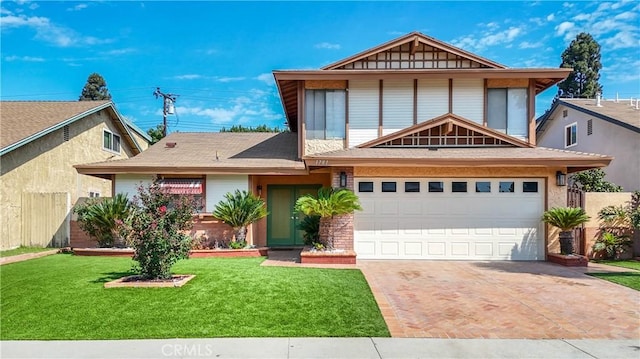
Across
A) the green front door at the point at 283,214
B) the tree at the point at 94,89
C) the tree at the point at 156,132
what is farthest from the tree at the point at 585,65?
the tree at the point at 94,89

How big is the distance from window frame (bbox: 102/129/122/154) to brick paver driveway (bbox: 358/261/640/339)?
1603 cm

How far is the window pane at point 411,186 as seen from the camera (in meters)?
11.7

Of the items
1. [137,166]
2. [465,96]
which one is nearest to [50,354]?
[137,166]

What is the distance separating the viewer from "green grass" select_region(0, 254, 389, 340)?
5.50 m

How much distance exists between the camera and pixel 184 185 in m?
13.7

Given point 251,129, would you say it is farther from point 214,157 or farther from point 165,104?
point 214,157

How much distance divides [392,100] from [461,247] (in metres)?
5.76

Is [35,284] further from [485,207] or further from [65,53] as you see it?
[65,53]

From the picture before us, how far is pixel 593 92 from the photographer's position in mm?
35188

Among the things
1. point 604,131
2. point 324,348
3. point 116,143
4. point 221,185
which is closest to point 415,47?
point 221,185

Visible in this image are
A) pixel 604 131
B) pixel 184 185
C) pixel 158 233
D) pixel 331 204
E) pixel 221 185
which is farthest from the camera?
pixel 604 131

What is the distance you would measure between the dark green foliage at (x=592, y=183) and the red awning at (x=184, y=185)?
14730mm

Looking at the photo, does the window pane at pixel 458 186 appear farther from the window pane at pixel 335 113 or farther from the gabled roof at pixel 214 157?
the gabled roof at pixel 214 157

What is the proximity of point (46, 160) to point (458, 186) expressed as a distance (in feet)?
52.0
